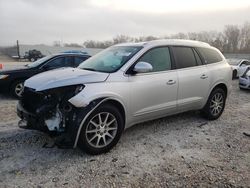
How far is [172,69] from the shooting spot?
185 inches

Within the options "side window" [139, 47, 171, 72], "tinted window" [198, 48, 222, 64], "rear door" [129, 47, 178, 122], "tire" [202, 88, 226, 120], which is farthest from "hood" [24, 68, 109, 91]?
"tire" [202, 88, 226, 120]

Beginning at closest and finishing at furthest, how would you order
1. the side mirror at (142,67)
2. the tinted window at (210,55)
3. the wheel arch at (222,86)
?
the side mirror at (142,67)
the tinted window at (210,55)
the wheel arch at (222,86)

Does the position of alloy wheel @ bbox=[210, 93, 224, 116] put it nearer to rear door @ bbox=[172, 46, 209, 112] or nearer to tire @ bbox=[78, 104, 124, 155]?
rear door @ bbox=[172, 46, 209, 112]

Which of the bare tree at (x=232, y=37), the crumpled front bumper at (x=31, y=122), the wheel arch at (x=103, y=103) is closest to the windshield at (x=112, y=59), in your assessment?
the wheel arch at (x=103, y=103)

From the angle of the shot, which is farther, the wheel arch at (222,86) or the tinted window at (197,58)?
the wheel arch at (222,86)

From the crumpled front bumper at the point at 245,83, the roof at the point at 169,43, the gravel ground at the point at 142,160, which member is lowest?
the gravel ground at the point at 142,160

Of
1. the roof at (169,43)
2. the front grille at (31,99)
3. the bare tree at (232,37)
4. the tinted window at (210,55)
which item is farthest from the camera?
the bare tree at (232,37)

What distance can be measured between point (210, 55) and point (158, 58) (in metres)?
1.62

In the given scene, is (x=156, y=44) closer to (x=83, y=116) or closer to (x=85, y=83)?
(x=85, y=83)

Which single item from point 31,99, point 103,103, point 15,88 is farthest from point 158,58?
point 15,88

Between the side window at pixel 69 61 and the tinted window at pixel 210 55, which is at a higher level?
the tinted window at pixel 210 55

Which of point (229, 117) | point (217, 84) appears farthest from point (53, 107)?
point (229, 117)

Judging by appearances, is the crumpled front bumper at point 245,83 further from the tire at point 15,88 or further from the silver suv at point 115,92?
the tire at point 15,88

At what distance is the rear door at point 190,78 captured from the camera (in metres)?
4.83
